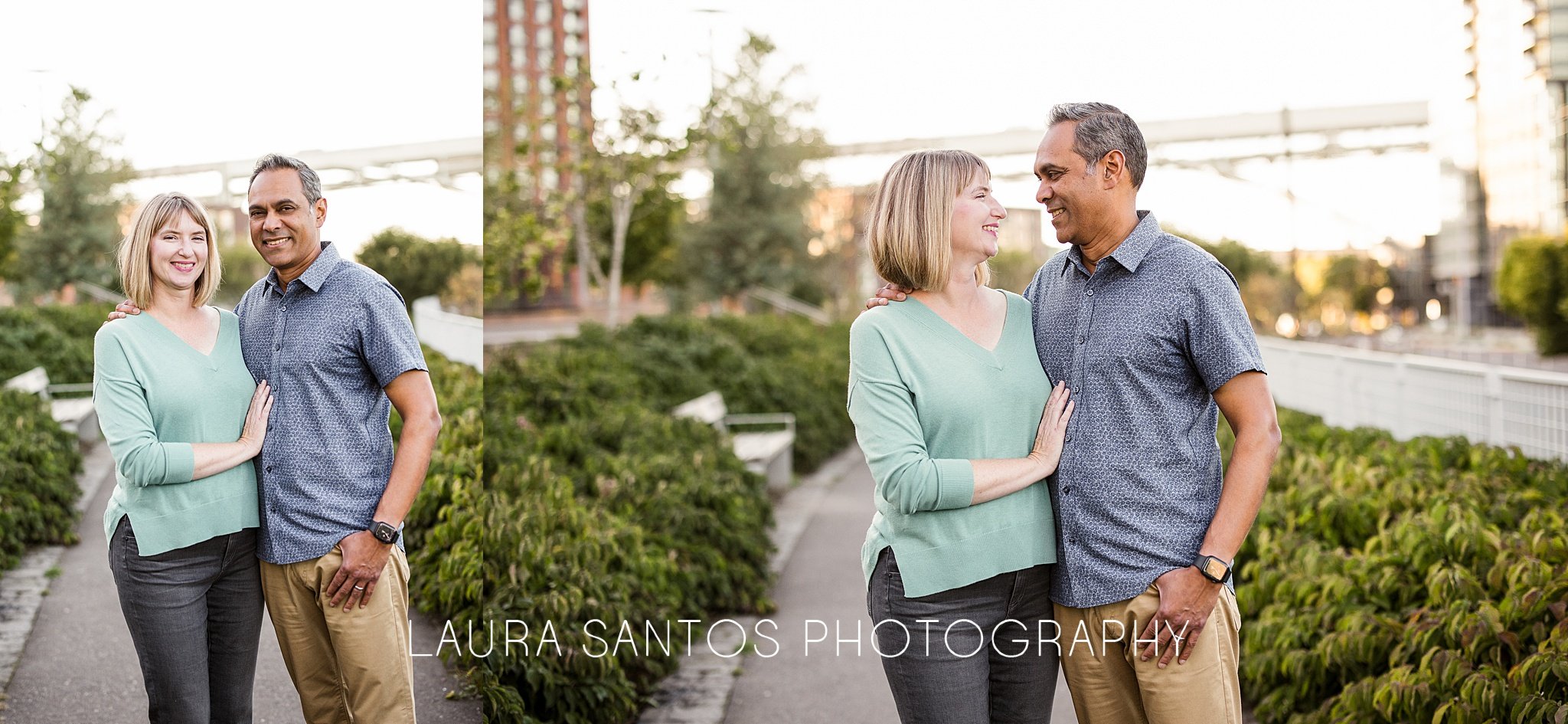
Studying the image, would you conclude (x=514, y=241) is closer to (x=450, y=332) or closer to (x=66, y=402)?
(x=450, y=332)

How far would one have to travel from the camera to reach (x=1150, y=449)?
171 centimetres

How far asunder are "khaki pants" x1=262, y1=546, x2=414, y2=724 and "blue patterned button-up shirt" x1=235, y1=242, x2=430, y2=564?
6 cm

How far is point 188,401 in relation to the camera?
6.35 ft

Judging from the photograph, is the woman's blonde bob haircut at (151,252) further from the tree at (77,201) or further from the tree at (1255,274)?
the tree at (1255,274)

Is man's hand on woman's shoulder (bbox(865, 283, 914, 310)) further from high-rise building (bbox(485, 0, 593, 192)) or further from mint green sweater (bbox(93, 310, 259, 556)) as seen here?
high-rise building (bbox(485, 0, 593, 192))

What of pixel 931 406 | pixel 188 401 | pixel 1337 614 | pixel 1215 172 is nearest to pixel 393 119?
pixel 188 401

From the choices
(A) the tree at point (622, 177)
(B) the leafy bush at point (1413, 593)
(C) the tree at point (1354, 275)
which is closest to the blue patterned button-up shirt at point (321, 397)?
(B) the leafy bush at point (1413, 593)

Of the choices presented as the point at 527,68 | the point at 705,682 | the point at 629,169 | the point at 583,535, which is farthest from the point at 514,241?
the point at 629,169

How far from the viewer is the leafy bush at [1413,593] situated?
2.48 m

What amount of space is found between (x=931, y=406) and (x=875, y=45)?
690 centimetres

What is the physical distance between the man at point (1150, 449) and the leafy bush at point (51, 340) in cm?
173

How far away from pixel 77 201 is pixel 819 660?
2.64 metres

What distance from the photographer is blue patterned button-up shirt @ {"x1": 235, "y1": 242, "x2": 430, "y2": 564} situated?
6.44 ft

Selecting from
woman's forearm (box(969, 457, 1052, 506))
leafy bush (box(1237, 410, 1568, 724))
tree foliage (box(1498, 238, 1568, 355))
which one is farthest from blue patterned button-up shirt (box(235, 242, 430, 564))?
tree foliage (box(1498, 238, 1568, 355))
